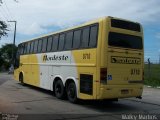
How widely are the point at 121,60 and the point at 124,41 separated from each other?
823mm

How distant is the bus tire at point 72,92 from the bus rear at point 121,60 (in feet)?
6.94

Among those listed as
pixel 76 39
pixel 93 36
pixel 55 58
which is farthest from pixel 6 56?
pixel 93 36

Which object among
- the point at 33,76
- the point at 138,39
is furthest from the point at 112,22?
the point at 33,76

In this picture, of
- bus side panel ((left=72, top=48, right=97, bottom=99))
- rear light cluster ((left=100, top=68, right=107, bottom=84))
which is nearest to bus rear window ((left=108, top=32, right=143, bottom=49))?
bus side panel ((left=72, top=48, right=97, bottom=99))

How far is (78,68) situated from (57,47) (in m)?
2.93

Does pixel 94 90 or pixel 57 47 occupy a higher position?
pixel 57 47

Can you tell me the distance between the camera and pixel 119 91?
507 inches

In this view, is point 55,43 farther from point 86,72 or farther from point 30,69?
point 30,69

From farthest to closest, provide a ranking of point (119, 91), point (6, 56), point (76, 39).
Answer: point (6, 56), point (76, 39), point (119, 91)

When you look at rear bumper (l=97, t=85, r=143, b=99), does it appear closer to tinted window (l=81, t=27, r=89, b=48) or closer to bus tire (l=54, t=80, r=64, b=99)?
tinted window (l=81, t=27, r=89, b=48)

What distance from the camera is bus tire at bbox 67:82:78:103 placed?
46.9 ft

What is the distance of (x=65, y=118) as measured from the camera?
10.8 metres

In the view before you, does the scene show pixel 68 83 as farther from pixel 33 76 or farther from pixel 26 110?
pixel 33 76

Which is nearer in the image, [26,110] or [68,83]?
[26,110]
